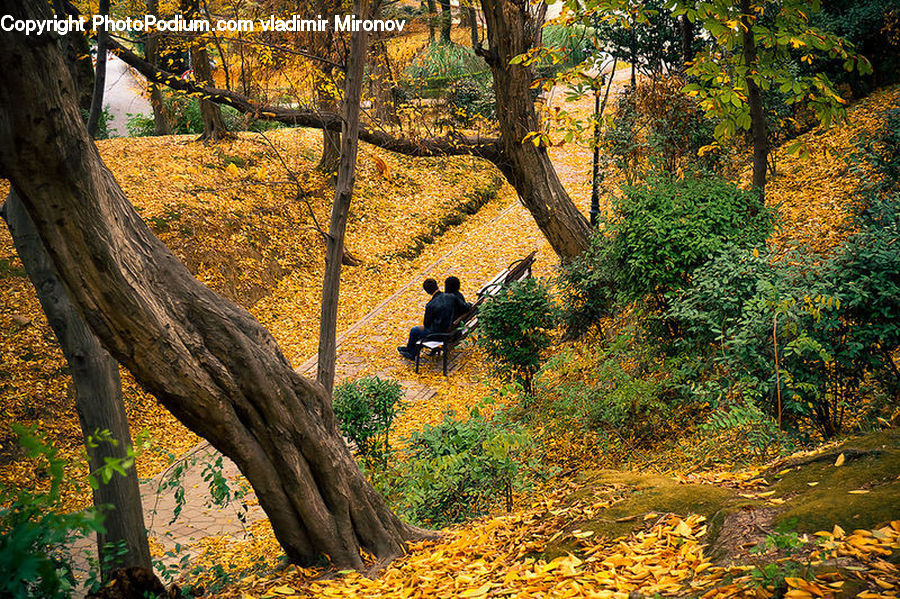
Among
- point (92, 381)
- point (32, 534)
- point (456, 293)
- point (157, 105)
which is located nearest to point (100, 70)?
point (92, 381)

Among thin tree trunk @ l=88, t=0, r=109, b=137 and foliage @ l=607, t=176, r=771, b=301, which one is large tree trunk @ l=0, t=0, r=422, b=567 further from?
foliage @ l=607, t=176, r=771, b=301

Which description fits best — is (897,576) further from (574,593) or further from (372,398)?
(372,398)

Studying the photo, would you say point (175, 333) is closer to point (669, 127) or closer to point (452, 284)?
point (452, 284)

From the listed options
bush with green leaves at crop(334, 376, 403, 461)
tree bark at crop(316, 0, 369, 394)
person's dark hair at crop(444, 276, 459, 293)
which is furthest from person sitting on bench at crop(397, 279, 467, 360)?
tree bark at crop(316, 0, 369, 394)

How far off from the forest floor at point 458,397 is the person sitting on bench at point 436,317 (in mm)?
402

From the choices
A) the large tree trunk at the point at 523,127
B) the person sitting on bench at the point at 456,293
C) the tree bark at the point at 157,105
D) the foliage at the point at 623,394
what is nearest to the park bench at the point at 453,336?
the person sitting on bench at the point at 456,293

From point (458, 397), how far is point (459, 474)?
14.2 ft

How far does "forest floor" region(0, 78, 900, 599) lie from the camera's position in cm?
311

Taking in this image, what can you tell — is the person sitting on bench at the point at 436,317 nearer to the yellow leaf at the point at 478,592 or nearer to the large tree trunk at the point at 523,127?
the large tree trunk at the point at 523,127

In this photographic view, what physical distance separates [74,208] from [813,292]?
4606 millimetres

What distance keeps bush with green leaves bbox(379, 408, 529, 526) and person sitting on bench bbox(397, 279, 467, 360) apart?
4735mm

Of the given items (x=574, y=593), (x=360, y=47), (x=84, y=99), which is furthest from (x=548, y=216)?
(x=84, y=99)

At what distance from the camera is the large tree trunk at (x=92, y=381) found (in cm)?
501

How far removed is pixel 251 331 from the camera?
4.26 meters
